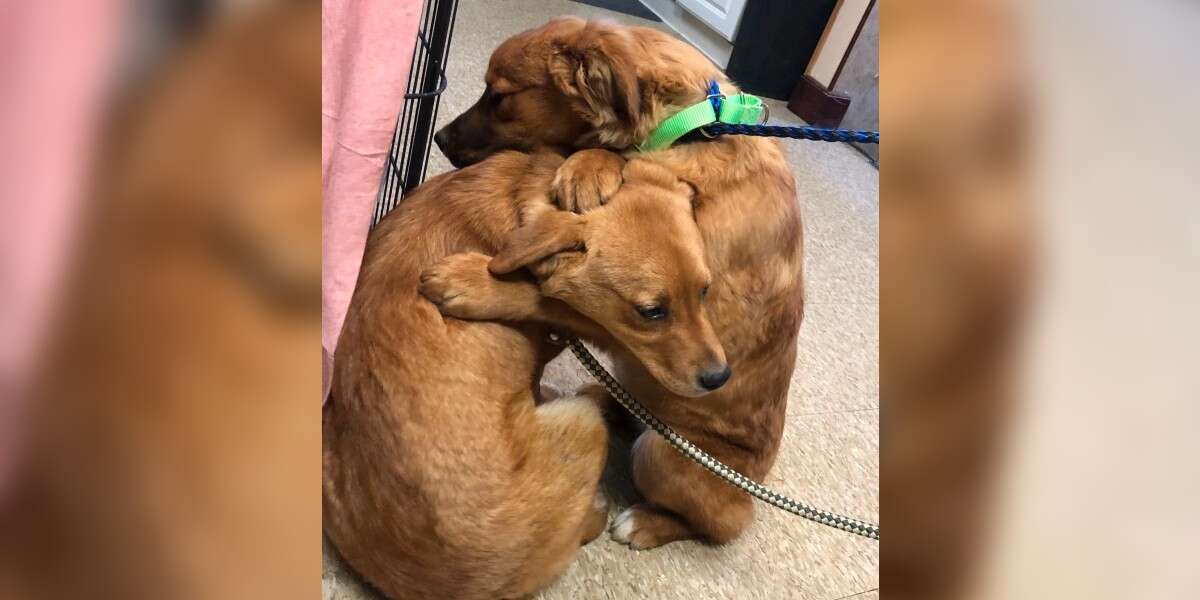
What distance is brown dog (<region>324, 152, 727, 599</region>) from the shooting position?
1.20 meters

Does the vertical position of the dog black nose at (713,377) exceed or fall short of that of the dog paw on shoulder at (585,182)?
it falls short

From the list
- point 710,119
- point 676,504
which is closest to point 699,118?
point 710,119

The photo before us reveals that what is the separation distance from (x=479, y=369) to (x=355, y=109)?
478 millimetres

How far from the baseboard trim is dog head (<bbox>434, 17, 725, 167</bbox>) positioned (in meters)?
3.00

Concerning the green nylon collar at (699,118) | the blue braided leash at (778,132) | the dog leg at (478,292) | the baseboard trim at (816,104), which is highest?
the blue braided leash at (778,132)

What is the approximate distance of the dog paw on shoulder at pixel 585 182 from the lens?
1.31 m
